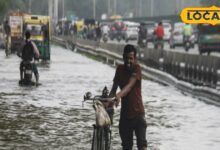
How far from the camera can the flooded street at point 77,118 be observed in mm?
14172

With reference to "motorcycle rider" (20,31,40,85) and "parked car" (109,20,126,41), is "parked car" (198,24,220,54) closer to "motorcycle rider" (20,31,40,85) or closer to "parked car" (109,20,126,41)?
"motorcycle rider" (20,31,40,85)

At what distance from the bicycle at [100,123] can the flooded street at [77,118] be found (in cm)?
260

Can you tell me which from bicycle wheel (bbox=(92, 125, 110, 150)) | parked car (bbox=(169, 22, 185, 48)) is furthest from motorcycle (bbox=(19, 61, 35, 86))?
parked car (bbox=(169, 22, 185, 48))

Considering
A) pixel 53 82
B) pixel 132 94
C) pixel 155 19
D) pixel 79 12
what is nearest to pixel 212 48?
pixel 53 82

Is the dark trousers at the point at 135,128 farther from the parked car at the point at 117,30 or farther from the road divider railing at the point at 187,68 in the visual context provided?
the parked car at the point at 117,30

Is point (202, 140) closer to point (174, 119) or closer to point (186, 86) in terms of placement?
point (174, 119)

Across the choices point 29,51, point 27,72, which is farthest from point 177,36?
point 29,51

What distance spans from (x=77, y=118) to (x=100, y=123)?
7.40 metres

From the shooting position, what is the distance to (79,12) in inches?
7042

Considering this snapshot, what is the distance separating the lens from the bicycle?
34.2 ft

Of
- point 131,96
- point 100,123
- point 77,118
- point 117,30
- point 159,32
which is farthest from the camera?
point 117,30

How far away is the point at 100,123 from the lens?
10531 millimetres

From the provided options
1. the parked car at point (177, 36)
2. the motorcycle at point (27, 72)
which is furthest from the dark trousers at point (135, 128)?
the parked car at point (177, 36)

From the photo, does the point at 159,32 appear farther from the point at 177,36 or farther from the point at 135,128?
the point at 135,128
